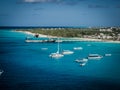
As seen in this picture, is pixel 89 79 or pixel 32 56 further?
pixel 32 56

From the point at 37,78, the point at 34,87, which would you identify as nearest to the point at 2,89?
the point at 34,87

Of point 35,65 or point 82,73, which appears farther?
point 35,65

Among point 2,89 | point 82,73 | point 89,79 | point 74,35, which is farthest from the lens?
point 74,35

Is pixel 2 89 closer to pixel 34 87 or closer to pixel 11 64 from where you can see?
pixel 34 87

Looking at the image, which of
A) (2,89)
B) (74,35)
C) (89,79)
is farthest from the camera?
(74,35)

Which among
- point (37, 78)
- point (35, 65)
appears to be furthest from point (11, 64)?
point (37, 78)

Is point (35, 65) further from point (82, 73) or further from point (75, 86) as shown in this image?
point (75, 86)

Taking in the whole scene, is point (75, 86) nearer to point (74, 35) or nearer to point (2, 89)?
point (2, 89)

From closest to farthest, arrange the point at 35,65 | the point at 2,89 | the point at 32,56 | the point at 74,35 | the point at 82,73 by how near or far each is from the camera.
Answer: the point at 2,89 → the point at 82,73 → the point at 35,65 → the point at 32,56 → the point at 74,35

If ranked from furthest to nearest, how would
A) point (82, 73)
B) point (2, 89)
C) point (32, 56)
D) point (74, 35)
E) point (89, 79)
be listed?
point (74, 35) → point (32, 56) → point (82, 73) → point (89, 79) → point (2, 89)
